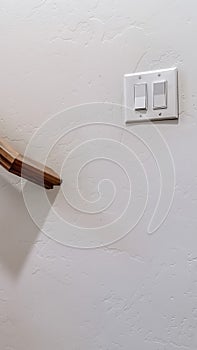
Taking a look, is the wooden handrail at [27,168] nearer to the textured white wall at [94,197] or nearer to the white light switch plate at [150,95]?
the textured white wall at [94,197]

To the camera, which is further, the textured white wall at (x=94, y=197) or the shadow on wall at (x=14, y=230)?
the shadow on wall at (x=14, y=230)

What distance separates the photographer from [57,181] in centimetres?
102

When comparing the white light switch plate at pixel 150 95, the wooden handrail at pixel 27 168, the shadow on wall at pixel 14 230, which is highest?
the white light switch plate at pixel 150 95

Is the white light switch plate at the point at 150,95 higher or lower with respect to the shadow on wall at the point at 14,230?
higher

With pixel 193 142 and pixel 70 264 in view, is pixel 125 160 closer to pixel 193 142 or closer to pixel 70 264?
pixel 193 142

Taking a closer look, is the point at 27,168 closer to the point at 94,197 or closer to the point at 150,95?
the point at 94,197

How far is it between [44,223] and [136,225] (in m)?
0.22

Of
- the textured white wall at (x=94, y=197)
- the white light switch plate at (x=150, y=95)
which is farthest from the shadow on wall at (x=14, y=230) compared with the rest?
the white light switch plate at (x=150, y=95)

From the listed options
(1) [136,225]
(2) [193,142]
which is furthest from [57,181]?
(2) [193,142]

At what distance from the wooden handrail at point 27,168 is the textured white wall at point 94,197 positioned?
0.13 feet

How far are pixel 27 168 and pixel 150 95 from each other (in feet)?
1.00

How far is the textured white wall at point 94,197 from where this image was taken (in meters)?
0.92

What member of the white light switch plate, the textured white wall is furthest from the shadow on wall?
the white light switch plate

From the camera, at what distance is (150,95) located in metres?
0.96
